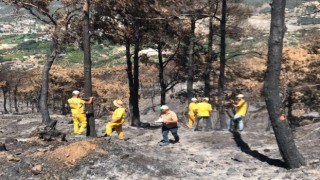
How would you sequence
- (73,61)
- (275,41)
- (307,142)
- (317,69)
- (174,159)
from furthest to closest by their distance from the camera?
1. (73,61)
2. (317,69)
3. (307,142)
4. (174,159)
5. (275,41)

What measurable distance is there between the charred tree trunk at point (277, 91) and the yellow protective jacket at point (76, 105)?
6.83 metres

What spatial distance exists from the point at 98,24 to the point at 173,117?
888cm

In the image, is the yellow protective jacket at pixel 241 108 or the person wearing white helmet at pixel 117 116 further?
the yellow protective jacket at pixel 241 108

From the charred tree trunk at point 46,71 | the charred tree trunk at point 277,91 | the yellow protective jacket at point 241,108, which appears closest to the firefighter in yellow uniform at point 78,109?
the yellow protective jacket at point 241,108

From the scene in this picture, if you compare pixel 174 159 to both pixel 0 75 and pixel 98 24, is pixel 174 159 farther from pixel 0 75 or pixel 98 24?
pixel 0 75

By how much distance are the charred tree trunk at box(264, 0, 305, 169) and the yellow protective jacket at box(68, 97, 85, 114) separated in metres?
6.83

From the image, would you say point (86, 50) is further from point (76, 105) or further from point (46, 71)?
point (46, 71)

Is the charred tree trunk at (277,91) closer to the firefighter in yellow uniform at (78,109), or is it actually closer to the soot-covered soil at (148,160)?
the soot-covered soil at (148,160)

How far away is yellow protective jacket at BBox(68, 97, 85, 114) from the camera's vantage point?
1520 cm

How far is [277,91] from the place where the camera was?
10672 mm

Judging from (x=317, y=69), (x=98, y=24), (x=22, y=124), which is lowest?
(x=22, y=124)

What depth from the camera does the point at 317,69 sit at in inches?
1330

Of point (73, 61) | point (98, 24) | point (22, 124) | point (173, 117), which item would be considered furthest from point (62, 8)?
point (73, 61)

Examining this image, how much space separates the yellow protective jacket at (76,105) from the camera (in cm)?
1520
